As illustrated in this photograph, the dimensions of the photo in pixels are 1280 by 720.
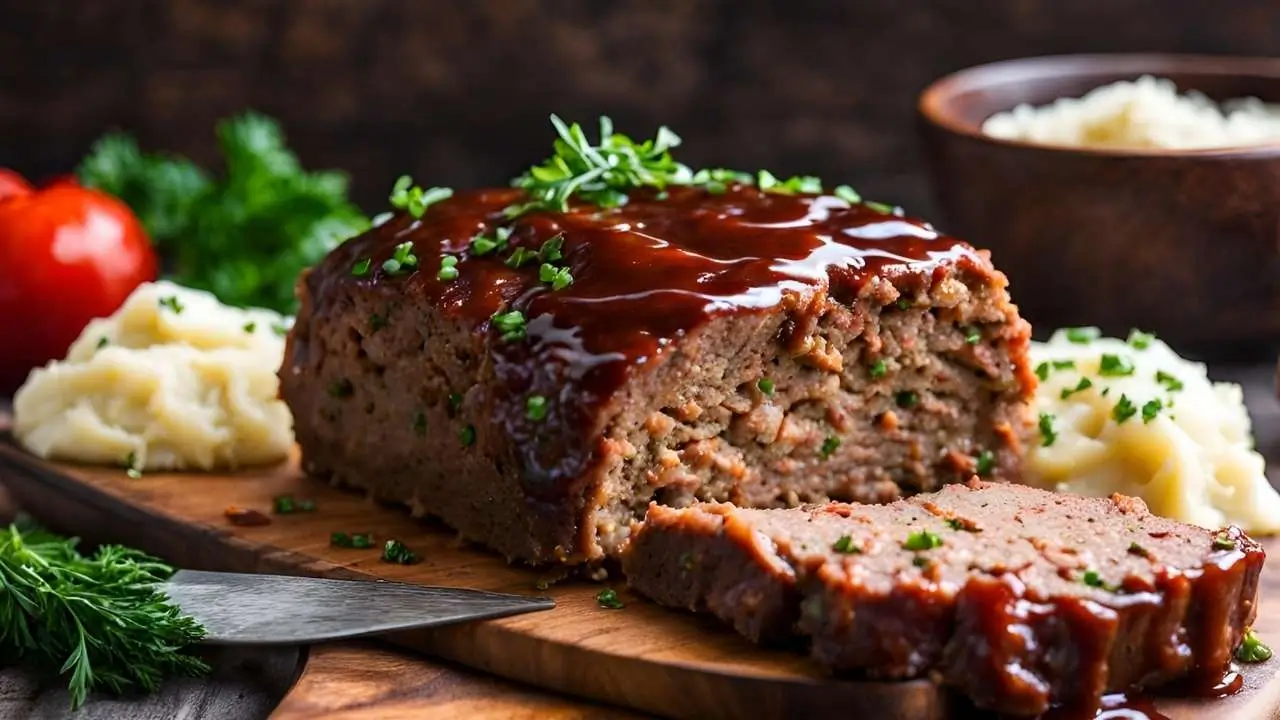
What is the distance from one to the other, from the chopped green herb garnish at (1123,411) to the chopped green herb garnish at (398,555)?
2.74 metres

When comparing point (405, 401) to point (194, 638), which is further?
point (405, 401)

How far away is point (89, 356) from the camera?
272 inches

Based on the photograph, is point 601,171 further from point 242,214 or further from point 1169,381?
point 242,214

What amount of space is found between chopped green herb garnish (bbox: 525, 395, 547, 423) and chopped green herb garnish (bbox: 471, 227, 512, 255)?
889 mm

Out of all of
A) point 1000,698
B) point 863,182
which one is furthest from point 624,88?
point 1000,698

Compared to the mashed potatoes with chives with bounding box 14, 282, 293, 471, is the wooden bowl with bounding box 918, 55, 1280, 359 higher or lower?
higher

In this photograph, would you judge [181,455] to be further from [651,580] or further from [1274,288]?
[1274,288]

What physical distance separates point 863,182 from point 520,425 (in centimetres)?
747

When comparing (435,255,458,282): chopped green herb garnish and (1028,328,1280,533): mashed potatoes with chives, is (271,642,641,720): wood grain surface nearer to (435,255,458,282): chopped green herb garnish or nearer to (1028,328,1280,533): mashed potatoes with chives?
(435,255,458,282): chopped green herb garnish

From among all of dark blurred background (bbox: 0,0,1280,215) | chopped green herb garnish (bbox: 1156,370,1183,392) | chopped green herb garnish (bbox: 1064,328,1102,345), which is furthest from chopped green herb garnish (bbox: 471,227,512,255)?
dark blurred background (bbox: 0,0,1280,215)

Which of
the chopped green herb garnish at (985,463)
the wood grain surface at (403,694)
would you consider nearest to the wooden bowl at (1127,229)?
the chopped green herb garnish at (985,463)

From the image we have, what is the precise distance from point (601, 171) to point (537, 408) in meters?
1.57

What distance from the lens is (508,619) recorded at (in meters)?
4.98

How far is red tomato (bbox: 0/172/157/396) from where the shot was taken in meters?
8.47
